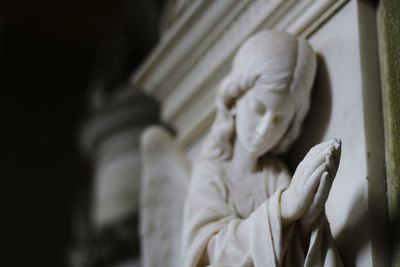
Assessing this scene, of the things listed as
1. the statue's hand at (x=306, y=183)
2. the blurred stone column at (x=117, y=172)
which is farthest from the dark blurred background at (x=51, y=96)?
the statue's hand at (x=306, y=183)

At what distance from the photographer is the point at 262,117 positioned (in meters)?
2.04

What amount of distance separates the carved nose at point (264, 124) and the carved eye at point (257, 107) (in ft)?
0.05

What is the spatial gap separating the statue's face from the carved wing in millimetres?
476

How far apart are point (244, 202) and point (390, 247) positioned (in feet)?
1.31

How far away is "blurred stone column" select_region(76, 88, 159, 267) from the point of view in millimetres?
3959

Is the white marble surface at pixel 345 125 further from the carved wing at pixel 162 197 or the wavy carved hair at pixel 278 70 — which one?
the carved wing at pixel 162 197

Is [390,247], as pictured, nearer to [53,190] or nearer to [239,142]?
[239,142]

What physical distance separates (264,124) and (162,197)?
0.63 m

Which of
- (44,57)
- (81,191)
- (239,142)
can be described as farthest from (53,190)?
(239,142)

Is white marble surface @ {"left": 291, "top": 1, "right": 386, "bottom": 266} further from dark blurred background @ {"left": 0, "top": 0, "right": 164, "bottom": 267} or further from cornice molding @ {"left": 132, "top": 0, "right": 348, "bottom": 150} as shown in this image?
dark blurred background @ {"left": 0, "top": 0, "right": 164, "bottom": 267}

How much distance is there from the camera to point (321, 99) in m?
2.06

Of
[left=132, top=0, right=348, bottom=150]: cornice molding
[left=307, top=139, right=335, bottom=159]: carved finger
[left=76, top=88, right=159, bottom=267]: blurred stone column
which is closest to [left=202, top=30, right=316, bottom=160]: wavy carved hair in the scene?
[left=132, top=0, right=348, bottom=150]: cornice molding

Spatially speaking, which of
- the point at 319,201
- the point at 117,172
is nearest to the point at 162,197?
the point at 319,201

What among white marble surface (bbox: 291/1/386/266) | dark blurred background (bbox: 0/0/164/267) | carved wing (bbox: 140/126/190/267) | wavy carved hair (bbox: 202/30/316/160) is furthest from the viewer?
dark blurred background (bbox: 0/0/164/267)
